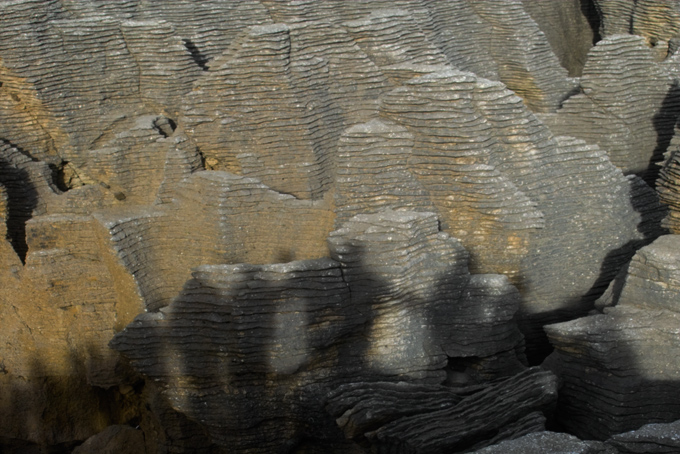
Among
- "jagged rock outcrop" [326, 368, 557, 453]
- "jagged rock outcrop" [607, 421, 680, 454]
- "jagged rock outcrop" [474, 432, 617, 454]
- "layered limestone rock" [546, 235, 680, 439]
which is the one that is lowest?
"jagged rock outcrop" [326, 368, 557, 453]

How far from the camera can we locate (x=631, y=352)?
370 inches

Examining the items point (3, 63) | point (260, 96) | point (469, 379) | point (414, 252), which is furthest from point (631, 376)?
point (3, 63)

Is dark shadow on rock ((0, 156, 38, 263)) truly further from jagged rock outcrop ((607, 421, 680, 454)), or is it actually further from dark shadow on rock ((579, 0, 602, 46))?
dark shadow on rock ((579, 0, 602, 46))

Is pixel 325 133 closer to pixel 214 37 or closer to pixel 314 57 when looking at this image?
pixel 314 57

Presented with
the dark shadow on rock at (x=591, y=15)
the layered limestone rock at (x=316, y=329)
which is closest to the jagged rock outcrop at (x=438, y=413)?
the layered limestone rock at (x=316, y=329)

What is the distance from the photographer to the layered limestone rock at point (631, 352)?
932 centimetres

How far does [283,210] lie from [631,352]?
15.0ft

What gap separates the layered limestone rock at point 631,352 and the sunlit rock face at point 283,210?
0.55m

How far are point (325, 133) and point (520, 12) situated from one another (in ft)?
14.5

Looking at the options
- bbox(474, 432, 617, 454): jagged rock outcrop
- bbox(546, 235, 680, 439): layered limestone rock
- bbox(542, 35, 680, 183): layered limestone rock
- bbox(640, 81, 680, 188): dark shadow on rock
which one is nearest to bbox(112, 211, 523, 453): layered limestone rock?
bbox(546, 235, 680, 439): layered limestone rock

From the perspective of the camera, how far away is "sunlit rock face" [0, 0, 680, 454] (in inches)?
396

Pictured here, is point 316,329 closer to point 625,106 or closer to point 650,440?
point 650,440

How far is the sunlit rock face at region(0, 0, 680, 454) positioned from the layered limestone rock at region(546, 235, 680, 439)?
0.55 m

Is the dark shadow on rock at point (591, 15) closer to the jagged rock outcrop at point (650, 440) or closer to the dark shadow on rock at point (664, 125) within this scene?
the dark shadow on rock at point (664, 125)
